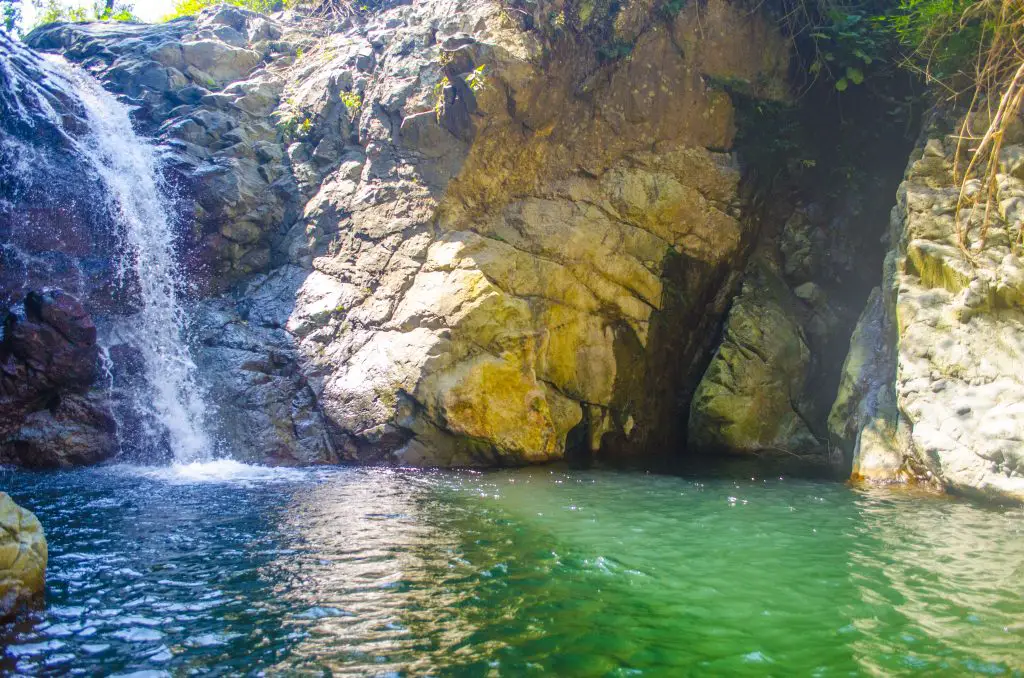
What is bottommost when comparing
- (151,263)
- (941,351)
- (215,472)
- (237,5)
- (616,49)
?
(215,472)

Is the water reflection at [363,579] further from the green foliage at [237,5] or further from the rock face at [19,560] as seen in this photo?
the green foliage at [237,5]

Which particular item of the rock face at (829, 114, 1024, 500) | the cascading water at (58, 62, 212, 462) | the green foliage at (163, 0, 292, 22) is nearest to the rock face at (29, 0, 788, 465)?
the cascading water at (58, 62, 212, 462)

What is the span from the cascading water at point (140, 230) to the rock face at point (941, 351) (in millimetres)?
10742

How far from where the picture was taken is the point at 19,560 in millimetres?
4211

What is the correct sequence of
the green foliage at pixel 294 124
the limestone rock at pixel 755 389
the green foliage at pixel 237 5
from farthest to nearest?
the green foliage at pixel 237 5 < the green foliage at pixel 294 124 < the limestone rock at pixel 755 389

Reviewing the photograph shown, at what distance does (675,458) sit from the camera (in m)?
11.8

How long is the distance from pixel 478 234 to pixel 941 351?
24.8ft

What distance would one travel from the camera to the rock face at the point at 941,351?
7805 mm

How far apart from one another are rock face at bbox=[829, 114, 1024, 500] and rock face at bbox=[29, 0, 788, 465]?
11.0 feet

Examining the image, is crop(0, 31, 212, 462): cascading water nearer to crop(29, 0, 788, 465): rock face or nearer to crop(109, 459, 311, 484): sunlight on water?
crop(29, 0, 788, 465): rock face

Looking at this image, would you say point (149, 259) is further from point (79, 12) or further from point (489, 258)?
point (79, 12)

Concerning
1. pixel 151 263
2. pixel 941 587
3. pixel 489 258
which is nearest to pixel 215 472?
pixel 151 263

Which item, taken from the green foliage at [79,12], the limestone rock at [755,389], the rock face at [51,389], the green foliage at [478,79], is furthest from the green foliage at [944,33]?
the green foliage at [79,12]

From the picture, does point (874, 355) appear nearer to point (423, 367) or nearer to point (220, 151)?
point (423, 367)
